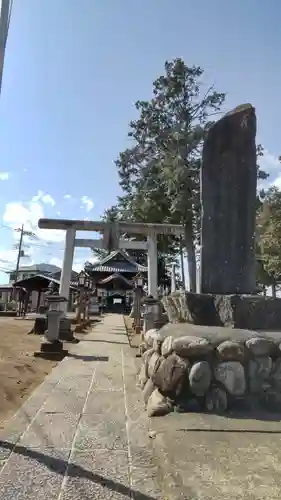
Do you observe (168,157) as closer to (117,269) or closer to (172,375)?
(117,269)

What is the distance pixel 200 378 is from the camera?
328 cm

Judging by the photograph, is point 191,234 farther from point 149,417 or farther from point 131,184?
point 149,417

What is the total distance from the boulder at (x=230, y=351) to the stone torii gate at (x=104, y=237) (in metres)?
12.6

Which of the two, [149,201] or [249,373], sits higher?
[149,201]

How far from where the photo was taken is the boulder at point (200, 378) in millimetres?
3273

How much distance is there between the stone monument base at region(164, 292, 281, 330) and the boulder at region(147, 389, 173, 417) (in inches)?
41.2

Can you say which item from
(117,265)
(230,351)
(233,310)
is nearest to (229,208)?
(233,310)

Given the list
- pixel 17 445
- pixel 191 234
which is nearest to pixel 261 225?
pixel 191 234

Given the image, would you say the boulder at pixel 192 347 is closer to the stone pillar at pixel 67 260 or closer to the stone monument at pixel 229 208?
the stone monument at pixel 229 208

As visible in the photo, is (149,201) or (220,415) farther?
(149,201)

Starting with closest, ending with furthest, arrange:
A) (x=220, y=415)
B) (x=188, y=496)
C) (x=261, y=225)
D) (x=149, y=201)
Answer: (x=188, y=496)
(x=220, y=415)
(x=261, y=225)
(x=149, y=201)

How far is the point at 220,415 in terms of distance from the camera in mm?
3178

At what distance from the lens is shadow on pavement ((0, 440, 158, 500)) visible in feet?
7.02

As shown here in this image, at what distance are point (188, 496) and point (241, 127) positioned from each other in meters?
4.30
